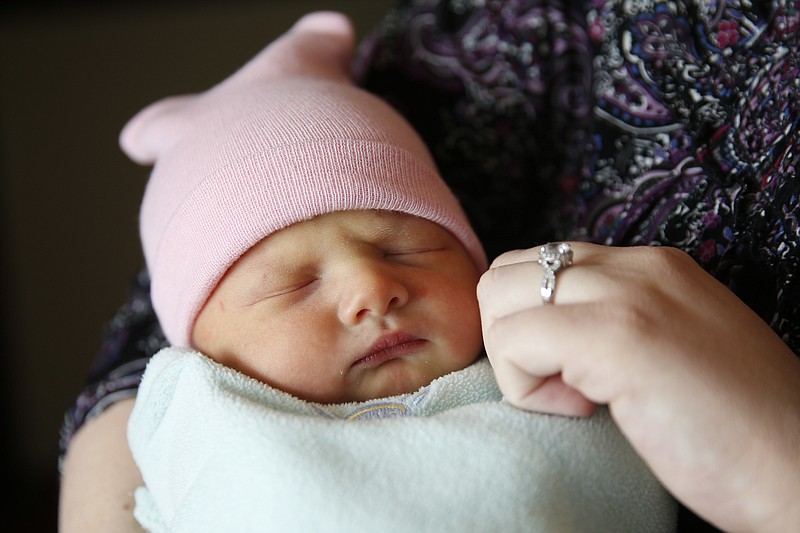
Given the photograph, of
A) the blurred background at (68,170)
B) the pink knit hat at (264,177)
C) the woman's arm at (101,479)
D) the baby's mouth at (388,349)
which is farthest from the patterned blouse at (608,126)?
the blurred background at (68,170)

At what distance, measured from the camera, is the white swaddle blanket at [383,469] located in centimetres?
69

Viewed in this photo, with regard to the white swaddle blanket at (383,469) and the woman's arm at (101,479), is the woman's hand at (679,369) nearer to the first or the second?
the white swaddle blanket at (383,469)

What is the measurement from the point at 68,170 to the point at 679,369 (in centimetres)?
210

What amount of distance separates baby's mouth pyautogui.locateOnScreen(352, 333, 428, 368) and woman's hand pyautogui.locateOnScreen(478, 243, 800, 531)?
177 mm

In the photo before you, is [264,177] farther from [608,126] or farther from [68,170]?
[68,170]

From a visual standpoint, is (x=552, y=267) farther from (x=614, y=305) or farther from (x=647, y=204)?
(x=647, y=204)

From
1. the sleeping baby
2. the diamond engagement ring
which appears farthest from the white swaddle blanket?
the diamond engagement ring

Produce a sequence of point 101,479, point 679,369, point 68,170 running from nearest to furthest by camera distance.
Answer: point 679,369
point 101,479
point 68,170

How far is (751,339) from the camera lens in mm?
665

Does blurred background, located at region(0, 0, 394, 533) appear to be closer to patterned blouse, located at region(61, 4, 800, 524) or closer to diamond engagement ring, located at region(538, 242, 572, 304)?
patterned blouse, located at region(61, 4, 800, 524)

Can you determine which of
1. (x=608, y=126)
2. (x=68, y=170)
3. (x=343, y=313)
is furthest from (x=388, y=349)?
(x=68, y=170)

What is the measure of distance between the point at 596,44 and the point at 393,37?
382 mm

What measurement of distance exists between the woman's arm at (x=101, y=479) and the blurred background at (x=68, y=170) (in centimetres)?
134

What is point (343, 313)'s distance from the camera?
2.80 feet
